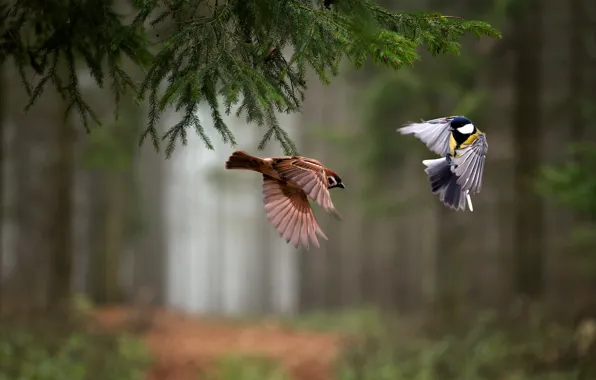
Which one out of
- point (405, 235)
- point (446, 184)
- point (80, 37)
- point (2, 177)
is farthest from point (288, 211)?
point (405, 235)

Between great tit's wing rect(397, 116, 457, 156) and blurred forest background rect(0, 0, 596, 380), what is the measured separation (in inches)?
180

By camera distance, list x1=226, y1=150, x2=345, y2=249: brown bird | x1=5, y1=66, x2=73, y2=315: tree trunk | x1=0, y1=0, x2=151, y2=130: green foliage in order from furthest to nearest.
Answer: x1=5, y1=66, x2=73, y2=315: tree trunk < x1=0, y1=0, x2=151, y2=130: green foliage < x1=226, y1=150, x2=345, y2=249: brown bird

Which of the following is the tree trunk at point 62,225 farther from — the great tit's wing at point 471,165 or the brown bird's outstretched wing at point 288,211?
the great tit's wing at point 471,165

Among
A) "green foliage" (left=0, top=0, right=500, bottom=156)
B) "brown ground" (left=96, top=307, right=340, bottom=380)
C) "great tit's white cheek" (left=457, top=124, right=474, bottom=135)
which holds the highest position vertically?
"green foliage" (left=0, top=0, right=500, bottom=156)

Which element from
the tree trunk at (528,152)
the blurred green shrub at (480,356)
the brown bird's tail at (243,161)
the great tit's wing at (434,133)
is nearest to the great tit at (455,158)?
the great tit's wing at (434,133)

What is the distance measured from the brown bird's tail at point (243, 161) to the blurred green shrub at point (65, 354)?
7.79 m

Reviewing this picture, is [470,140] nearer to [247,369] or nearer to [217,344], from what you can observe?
[247,369]

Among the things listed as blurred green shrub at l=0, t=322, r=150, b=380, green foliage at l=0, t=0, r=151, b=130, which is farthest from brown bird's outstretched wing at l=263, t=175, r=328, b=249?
blurred green shrub at l=0, t=322, r=150, b=380

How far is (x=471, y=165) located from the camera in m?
2.97

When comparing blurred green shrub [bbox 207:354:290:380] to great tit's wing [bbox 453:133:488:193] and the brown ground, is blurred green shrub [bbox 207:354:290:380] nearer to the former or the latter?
the brown ground

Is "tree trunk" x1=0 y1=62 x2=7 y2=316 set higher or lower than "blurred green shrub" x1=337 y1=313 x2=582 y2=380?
higher

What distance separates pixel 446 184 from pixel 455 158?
16cm

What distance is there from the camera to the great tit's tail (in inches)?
121

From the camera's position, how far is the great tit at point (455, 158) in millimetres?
2945
